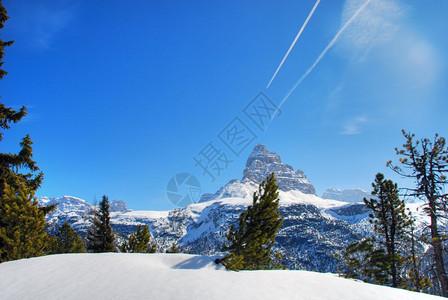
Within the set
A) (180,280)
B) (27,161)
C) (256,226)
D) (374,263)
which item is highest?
(27,161)

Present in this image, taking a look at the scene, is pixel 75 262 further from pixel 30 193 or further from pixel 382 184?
pixel 382 184

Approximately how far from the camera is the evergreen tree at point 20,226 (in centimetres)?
1427

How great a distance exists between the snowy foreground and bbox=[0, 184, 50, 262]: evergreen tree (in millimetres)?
6103

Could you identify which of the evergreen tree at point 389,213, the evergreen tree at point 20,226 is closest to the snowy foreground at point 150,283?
the evergreen tree at point 20,226

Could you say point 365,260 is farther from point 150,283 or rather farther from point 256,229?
point 150,283

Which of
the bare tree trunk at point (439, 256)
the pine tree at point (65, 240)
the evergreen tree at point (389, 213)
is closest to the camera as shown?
the bare tree trunk at point (439, 256)

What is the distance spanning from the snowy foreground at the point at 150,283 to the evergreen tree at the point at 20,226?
6103 mm

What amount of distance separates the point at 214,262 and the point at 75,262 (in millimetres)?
5344

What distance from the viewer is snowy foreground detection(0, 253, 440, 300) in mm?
6875

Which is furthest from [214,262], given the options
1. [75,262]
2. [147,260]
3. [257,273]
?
[75,262]

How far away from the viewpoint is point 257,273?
380 inches

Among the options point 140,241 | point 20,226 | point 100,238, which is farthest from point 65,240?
point 20,226

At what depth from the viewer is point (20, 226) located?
1506 centimetres

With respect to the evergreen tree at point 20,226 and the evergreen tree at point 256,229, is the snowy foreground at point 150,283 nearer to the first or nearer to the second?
the evergreen tree at point 256,229
